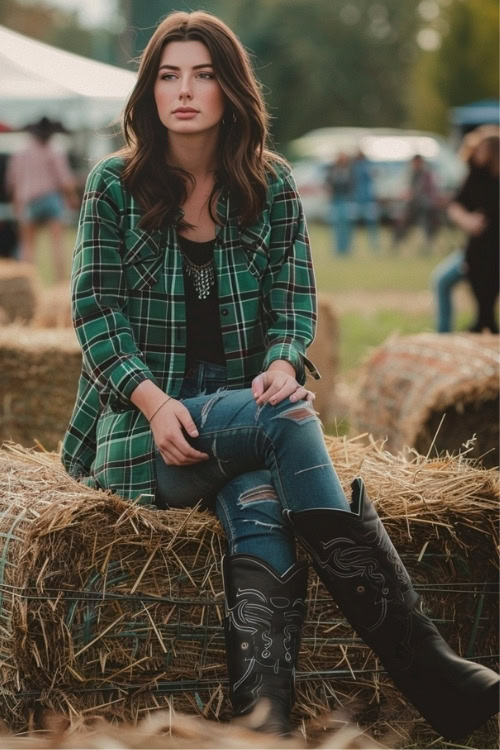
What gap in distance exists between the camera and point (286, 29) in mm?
54250

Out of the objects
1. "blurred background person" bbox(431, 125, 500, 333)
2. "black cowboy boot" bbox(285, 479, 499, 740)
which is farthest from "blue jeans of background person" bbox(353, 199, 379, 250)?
"black cowboy boot" bbox(285, 479, 499, 740)

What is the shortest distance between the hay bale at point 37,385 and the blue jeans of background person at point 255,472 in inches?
116

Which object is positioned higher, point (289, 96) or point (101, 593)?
point (289, 96)

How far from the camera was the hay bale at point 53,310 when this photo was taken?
301 inches

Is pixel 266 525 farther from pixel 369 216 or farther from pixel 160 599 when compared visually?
pixel 369 216

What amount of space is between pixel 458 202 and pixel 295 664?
6669mm

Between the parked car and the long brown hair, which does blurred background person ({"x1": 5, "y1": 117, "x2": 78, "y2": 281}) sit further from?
the parked car

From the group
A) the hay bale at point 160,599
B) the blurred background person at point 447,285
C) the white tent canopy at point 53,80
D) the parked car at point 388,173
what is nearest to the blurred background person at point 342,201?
the parked car at point 388,173

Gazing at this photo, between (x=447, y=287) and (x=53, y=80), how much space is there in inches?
223

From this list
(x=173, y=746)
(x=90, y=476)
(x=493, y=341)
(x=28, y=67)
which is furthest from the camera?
(x=28, y=67)

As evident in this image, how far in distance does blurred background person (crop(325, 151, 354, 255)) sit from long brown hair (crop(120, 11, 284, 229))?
17840 mm

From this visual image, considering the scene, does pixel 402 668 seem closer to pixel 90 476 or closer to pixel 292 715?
pixel 292 715

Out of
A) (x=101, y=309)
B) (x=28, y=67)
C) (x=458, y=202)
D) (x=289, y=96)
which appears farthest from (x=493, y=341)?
(x=289, y=96)

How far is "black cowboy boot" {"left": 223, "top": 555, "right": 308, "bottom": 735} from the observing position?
2.83 m
